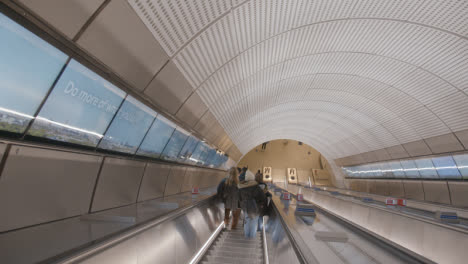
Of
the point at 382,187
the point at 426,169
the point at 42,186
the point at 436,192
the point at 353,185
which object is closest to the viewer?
the point at 42,186

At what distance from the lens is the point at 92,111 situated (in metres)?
4.92

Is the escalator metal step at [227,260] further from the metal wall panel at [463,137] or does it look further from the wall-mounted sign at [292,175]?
the wall-mounted sign at [292,175]

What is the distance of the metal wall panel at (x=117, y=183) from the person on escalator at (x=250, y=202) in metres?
3.40

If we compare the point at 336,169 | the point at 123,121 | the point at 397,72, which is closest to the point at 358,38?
the point at 397,72

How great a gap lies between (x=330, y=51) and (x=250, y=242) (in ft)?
26.3

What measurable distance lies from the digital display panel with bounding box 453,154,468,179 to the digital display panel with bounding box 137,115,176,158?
48.3 feet

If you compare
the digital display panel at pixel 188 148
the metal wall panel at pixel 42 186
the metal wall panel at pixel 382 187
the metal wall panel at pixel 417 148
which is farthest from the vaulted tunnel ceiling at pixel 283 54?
the metal wall panel at pixel 382 187

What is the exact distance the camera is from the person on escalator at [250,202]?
26.9 feet

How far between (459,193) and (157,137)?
15831 millimetres

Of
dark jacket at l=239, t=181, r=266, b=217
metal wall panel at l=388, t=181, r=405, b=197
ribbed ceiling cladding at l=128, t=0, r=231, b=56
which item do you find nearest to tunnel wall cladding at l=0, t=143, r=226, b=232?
ribbed ceiling cladding at l=128, t=0, r=231, b=56

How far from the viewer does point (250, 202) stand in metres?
8.38

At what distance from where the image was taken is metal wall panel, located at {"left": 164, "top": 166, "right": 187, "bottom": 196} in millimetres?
9527

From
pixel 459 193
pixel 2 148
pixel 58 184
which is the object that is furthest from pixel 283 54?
pixel 459 193

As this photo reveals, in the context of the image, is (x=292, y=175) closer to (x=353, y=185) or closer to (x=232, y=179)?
(x=353, y=185)
